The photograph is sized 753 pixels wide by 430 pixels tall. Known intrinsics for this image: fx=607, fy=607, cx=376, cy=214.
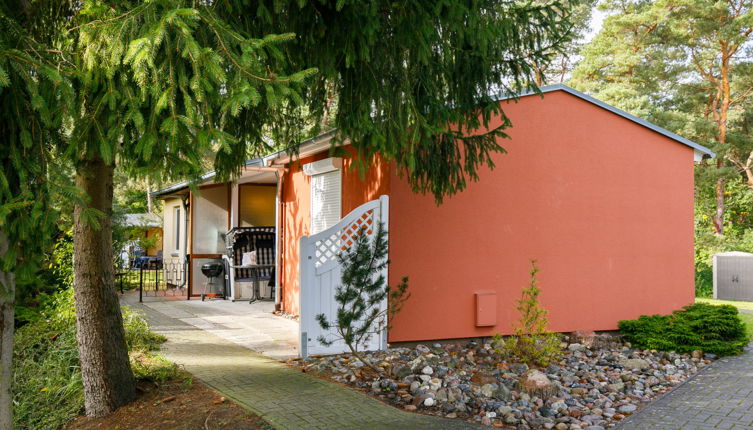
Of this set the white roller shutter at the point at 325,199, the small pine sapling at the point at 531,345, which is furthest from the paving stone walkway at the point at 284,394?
the white roller shutter at the point at 325,199

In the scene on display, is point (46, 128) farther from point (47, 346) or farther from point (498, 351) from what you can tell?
point (498, 351)

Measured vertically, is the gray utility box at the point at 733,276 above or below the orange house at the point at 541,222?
below

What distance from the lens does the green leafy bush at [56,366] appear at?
598 cm

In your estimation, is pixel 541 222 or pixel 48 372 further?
pixel 541 222

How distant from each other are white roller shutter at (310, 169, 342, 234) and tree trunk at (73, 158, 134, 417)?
4.29m

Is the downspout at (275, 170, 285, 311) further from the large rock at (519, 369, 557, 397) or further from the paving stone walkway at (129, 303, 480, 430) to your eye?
the large rock at (519, 369, 557, 397)

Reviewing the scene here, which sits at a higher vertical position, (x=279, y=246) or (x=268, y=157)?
(x=268, y=157)

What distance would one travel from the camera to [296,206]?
10.9 m

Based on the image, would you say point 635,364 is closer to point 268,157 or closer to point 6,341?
point 268,157

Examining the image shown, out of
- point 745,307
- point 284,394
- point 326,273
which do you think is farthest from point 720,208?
point 284,394

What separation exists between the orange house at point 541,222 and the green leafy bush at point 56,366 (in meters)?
2.46

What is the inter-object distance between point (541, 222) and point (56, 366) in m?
Answer: 6.74

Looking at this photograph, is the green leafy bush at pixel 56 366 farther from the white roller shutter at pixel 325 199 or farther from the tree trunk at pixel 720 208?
the tree trunk at pixel 720 208

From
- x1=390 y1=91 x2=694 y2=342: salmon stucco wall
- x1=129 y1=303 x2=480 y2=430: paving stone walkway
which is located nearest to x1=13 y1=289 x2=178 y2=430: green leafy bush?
x1=129 y1=303 x2=480 y2=430: paving stone walkway
